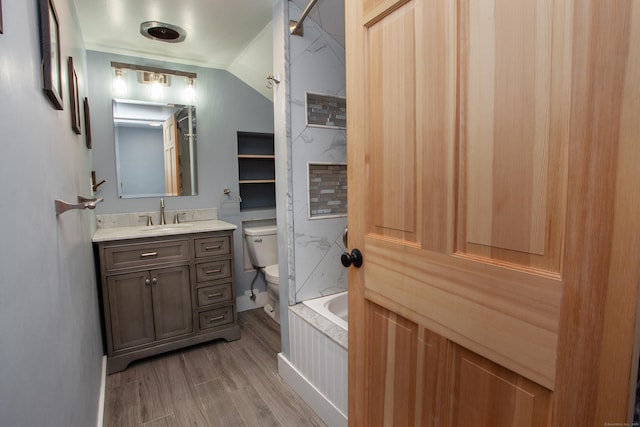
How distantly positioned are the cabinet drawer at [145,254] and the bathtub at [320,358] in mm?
977

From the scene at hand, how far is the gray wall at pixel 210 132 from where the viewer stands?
2547mm

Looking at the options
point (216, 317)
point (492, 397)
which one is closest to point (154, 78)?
point (216, 317)

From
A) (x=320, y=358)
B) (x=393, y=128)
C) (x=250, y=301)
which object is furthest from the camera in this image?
(x=250, y=301)

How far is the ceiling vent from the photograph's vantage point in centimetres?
215

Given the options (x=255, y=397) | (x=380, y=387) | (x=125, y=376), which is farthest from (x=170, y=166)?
(x=380, y=387)

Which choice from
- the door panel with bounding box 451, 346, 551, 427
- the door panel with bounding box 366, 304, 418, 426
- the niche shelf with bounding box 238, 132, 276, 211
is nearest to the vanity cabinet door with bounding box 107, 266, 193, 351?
the niche shelf with bounding box 238, 132, 276, 211

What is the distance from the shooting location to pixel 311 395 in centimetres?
185

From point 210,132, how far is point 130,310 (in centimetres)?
160

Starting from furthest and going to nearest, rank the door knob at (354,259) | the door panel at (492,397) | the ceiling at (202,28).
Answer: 1. the ceiling at (202,28)
2. the door knob at (354,259)
3. the door panel at (492,397)

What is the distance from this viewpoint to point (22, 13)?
73 cm

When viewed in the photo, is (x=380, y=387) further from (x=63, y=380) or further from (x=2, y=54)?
(x=2, y=54)

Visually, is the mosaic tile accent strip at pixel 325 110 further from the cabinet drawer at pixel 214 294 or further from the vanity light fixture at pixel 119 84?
the vanity light fixture at pixel 119 84

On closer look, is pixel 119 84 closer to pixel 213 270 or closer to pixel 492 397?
pixel 213 270

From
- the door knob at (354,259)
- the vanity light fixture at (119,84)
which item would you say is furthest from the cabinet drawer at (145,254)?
the door knob at (354,259)
